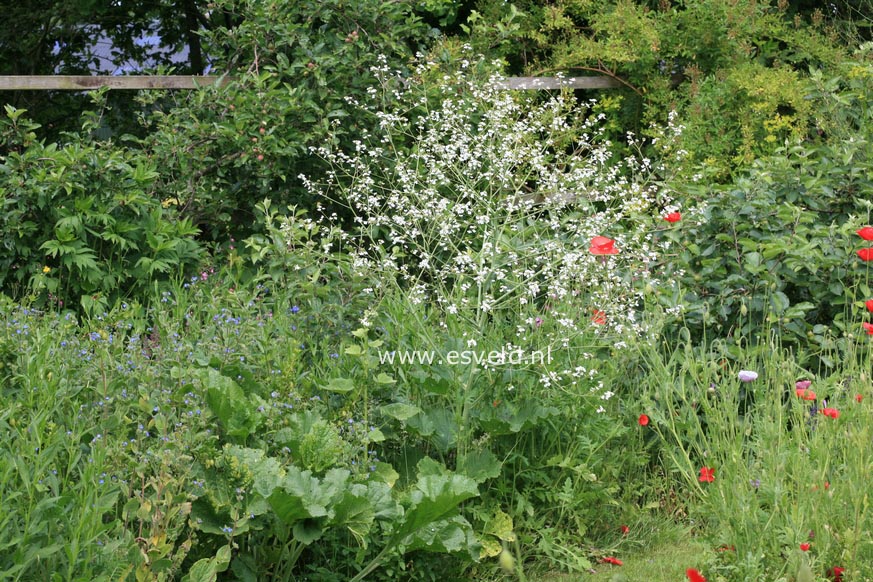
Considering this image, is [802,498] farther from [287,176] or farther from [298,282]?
[287,176]

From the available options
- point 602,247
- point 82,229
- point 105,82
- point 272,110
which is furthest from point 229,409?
point 105,82

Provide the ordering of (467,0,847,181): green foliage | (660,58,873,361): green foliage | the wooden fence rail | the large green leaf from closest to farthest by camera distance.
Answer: the large green leaf
(660,58,873,361): green foliage
the wooden fence rail
(467,0,847,181): green foliage

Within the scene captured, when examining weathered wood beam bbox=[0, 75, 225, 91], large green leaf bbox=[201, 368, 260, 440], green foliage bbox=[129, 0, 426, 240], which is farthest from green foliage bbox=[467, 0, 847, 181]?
large green leaf bbox=[201, 368, 260, 440]

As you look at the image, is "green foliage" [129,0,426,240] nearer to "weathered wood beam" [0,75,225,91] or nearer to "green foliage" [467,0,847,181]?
"weathered wood beam" [0,75,225,91]

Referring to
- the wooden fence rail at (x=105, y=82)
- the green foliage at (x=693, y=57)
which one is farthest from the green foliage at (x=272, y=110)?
the green foliage at (x=693, y=57)

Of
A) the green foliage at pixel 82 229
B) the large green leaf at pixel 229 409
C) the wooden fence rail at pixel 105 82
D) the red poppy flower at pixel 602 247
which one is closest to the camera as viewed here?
the large green leaf at pixel 229 409

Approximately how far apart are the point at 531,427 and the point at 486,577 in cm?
55

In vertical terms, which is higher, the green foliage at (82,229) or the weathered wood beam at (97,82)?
the weathered wood beam at (97,82)

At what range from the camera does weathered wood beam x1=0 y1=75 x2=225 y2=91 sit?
5.84 meters

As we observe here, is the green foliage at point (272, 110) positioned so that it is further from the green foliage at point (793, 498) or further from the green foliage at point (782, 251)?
the green foliage at point (793, 498)

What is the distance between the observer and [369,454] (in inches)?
132

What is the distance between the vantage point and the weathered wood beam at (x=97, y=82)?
584cm

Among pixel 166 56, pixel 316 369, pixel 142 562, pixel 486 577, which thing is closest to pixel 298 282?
pixel 316 369

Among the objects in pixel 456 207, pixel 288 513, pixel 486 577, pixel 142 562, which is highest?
pixel 456 207
